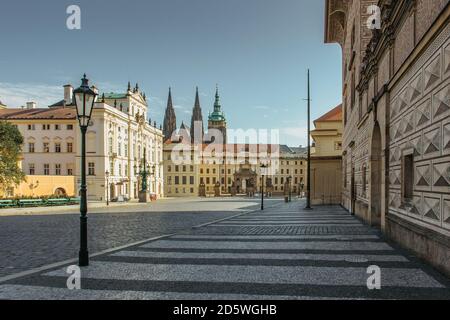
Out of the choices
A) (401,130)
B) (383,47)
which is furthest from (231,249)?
(383,47)

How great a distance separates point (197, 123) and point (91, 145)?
86.2m

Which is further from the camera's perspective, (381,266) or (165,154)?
(165,154)

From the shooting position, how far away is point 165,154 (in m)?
106

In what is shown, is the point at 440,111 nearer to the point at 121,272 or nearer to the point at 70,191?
the point at 121,272

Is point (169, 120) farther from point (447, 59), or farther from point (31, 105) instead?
point (447, 59)

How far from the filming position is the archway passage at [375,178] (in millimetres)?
14953

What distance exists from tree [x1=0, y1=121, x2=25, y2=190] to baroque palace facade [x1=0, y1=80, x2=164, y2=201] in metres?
5.47

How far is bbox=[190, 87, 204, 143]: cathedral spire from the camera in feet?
466

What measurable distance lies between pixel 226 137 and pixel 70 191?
8904 cm

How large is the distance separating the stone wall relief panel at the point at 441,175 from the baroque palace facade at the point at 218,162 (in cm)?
7608

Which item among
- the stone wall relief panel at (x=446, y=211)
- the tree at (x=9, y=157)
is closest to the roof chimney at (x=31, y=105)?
the tree at (x=9, y=157)

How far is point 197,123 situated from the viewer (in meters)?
143

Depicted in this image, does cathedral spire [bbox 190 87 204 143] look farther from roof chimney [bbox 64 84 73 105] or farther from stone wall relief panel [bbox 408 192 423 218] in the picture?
stone wall relief panel [bbox 408 192 423 218]

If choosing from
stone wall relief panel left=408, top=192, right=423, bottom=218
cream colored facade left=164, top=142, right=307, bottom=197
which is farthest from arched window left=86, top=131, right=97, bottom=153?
stone wall relief panel left=408, top=192, right=423, bottom=218
